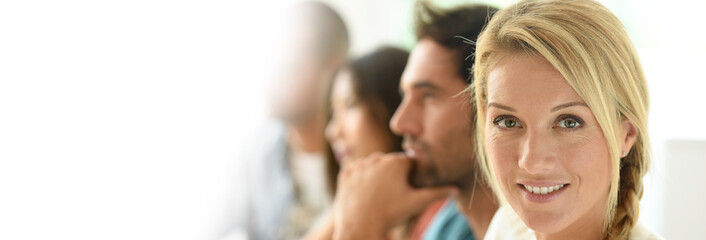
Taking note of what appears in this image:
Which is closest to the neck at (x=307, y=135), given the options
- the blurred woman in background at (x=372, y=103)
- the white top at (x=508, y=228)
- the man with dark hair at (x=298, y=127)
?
the man with dark hair at (x=298, y=127)

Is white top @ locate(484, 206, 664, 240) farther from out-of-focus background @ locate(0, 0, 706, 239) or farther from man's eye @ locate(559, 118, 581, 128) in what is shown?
out-of-focus background @ locate(0, 0, 706, 239)

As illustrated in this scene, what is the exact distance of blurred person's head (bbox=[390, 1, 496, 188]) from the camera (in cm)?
90

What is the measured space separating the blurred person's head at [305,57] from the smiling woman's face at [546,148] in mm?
846

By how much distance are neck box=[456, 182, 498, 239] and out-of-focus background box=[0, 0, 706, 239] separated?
28.6 inches

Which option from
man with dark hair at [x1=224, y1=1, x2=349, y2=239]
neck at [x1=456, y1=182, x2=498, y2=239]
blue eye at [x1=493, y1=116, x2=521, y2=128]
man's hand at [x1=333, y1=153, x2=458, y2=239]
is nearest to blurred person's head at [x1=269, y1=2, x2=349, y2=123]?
man with dark hair at [x1=224, y1=1, x2=349, y2=239]

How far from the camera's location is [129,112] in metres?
1.85

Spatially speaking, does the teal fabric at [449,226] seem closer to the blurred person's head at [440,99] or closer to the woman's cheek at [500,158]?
the blurred person's head at [440,99]

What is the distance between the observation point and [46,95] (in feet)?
5.65

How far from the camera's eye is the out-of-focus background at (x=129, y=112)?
1.69 meters

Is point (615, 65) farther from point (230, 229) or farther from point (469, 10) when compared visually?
point (230, 229)

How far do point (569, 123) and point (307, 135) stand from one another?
0.96 m

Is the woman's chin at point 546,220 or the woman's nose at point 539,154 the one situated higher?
the woman's nose at point 539,154

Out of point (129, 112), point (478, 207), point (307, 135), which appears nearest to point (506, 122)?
point (478, 207)

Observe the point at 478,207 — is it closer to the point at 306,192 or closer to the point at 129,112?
the point at 306,192
